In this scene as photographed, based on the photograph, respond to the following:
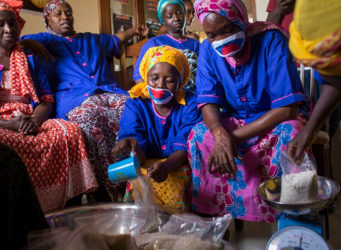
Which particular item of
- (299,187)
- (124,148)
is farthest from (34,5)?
(299,187)

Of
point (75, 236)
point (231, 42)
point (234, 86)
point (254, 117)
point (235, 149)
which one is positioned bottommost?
point (75, 236)

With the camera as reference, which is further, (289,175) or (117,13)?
(117,13)

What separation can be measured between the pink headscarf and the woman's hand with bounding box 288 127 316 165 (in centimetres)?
60

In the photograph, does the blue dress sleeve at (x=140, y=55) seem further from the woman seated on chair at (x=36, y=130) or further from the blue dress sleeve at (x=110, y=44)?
the woman seated on chair at (x=36, y=130)

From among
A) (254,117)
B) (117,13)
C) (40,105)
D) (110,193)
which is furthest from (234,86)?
(117,13)

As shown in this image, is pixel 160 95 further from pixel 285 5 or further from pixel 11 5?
pixel 11 5

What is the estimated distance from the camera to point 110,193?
2.04 meters

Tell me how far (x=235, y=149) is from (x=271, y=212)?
323 millimetres

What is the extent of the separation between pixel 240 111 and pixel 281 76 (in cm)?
26

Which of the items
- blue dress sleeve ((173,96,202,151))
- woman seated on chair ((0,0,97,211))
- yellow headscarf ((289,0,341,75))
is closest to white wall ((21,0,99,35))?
woman seated on chair ((0,0,97,211))

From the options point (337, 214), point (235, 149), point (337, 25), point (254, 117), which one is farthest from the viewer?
point (337, 214)

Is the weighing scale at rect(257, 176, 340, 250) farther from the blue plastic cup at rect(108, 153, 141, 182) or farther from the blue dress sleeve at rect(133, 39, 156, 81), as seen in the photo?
the blue dress sleeve at rect(133, 39, 156, 81)

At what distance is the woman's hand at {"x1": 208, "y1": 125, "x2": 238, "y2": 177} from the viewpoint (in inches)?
53.7

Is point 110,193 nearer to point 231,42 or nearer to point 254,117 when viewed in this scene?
point 254,117
